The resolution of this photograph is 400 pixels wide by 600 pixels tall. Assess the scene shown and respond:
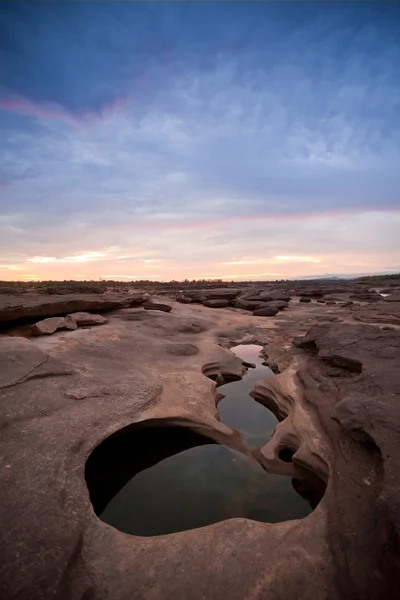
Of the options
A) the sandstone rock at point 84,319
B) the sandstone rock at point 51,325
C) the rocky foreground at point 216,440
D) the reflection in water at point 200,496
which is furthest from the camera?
the sandstone rock at point 84,319

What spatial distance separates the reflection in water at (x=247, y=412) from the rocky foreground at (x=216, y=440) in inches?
16.8

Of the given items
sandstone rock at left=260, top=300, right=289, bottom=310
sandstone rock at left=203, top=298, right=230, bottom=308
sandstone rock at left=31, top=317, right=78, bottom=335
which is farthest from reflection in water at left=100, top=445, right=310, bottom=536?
sandstone rock at left=203, top=298, right=230, bottom=308

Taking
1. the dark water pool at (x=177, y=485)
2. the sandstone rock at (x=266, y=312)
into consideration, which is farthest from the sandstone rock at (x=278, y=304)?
the dark water pool at (x=177, y=485)

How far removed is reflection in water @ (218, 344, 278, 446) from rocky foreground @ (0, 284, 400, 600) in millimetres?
427

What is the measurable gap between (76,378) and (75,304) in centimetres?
756

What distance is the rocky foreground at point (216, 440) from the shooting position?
3123 mm

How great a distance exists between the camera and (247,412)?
27.7 feet

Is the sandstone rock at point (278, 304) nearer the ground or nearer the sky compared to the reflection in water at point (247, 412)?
nearer the sky

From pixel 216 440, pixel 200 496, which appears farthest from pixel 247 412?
pixel 200 496

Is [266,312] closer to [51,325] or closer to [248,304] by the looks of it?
[248,304]

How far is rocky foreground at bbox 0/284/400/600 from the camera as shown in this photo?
3.12m

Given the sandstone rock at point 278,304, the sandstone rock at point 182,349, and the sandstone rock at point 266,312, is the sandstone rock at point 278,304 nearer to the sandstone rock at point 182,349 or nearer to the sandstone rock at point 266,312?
the sandstone rock at point 266,312

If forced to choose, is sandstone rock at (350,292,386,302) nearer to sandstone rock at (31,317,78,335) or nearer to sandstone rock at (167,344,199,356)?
sandstone rock at (167,344,199,356)

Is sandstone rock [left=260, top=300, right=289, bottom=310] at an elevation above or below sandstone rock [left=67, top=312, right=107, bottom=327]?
below
